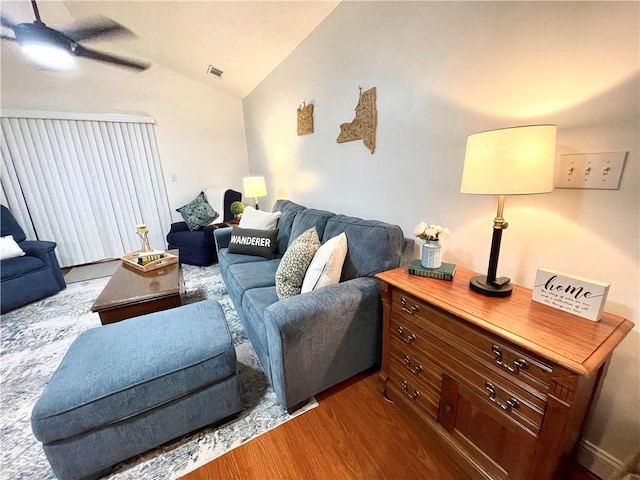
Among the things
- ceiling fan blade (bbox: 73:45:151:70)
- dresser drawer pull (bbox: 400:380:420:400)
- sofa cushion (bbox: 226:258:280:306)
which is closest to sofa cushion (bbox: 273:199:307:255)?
sofa cushion (bbox: 226:258:280:306)

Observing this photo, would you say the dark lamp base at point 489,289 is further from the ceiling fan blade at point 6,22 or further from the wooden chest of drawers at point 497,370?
the ceiling fan blade at point 6,22

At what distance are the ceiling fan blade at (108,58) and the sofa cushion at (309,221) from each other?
331 cm

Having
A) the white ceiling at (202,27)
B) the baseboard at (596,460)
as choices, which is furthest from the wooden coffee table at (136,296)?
the baseboard at (596,460)

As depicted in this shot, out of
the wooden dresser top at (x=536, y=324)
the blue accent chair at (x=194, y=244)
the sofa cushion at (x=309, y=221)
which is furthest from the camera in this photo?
the blue accent chair at (x=194, y=244)

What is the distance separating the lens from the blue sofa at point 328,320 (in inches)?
48.3

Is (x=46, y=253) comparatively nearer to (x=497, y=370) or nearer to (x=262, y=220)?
(x=262, y=220)

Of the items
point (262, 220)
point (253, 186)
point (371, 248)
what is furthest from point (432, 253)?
point (253, 186)

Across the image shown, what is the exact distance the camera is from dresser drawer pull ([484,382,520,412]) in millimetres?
856

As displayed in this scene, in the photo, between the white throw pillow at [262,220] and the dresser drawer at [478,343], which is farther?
the white throw pillow at [262,220]

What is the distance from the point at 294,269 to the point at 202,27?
96.2 inches

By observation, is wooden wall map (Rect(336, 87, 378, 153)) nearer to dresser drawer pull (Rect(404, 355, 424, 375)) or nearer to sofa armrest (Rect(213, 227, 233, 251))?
dresser drawer pull (Rect(404, 355, 424, 375))

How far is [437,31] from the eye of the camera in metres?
1.35

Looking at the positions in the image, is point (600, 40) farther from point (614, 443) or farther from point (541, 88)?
point (614, 443)

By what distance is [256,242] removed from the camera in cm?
241
